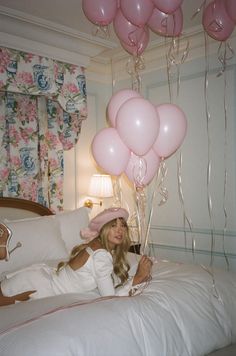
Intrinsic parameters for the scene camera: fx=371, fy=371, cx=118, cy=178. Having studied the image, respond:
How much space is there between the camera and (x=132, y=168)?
217cm

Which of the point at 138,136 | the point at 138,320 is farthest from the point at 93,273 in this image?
the point at 138,136

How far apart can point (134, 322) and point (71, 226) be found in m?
1.41

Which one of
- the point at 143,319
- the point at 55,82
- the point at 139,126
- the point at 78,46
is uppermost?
the point at 78,46

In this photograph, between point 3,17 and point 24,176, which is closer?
point 3,17

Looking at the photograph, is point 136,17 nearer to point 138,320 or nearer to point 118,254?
point 118,254

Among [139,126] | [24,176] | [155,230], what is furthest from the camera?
[155,230]

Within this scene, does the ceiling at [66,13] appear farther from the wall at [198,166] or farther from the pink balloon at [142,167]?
the pink balloon at [142,167]

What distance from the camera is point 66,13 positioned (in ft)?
9.20

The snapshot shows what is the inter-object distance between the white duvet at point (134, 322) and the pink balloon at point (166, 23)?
1.37 meters

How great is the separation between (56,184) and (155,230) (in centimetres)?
108

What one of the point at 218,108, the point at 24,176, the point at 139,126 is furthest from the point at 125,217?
the point at 218,108

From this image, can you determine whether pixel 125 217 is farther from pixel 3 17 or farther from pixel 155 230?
pixel 3 17

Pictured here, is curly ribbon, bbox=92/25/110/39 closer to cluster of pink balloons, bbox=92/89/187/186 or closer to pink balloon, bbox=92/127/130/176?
cluster of pink balloons, bbox=92/89/187/186

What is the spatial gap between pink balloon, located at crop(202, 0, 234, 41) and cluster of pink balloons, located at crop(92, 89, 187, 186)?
18.0 inches
